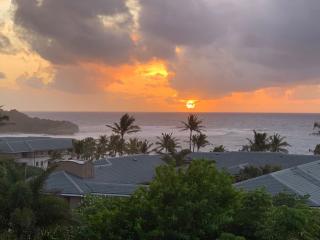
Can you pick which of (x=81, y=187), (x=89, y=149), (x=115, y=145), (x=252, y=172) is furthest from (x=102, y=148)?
(x=81, y=187)

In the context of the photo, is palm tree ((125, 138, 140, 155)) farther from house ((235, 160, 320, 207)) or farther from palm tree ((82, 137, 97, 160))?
house ((235, 160, 320, 207))

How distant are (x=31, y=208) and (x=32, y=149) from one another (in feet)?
171

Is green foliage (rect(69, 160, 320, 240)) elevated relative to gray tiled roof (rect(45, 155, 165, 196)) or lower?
elevated

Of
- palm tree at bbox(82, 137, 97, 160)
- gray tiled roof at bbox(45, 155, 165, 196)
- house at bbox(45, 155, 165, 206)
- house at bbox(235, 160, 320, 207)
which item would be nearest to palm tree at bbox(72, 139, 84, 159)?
palm tree at bbox(82, 137, 97, 160)

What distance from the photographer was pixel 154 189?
15070mm

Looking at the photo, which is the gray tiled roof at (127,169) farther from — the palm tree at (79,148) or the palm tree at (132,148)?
the palm tree at (132,148)

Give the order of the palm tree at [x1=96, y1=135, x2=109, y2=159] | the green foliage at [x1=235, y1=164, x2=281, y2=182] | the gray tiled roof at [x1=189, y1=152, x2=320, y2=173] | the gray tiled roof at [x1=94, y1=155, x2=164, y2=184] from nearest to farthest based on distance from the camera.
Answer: the green foliage at [x1=235, y1=164, x2=281, y2=182]
the gray tiled roof at [x1=94, y1=155, x2=164, y2=184]
the gray tiled roof at [x1=189, y1=152, x2=320, y2=173]
the palm tree at [x1=96, y1=135, x2=109, y2=159]

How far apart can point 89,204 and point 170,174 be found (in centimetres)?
412

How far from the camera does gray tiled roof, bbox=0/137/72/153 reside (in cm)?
6589

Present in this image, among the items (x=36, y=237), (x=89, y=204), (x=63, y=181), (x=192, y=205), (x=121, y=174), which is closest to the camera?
(x=192, y=205)

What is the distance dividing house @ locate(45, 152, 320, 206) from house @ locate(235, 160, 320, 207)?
3.50 meters

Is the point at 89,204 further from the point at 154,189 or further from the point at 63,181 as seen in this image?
the point at 63,181

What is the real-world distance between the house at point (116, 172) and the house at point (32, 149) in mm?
24761

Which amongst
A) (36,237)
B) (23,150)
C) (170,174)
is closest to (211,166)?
(170,174)
